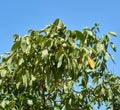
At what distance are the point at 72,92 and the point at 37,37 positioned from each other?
1322 mm

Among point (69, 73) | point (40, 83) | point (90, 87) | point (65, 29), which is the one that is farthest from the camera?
point (90, 87)

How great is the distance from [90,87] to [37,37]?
5.83 ft

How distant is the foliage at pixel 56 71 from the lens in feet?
13.4

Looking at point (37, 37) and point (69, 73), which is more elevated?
point (37, 37)

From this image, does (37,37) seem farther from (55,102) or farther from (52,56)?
(55,102)

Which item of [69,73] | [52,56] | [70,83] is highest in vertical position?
[70,83]

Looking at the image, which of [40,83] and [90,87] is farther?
[90,87]

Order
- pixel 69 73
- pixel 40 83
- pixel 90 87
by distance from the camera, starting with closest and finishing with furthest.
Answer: pixel 69 73, pixel 40 83, pixel 90 87

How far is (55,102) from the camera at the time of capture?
5.43 meters

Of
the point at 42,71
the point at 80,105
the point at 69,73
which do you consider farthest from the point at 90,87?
the point at 69,73

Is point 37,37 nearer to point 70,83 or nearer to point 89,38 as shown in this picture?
point 89,38

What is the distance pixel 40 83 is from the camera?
4988 millimetres

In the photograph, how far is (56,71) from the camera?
4094mm

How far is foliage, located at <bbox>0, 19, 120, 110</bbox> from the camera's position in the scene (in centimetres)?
409
